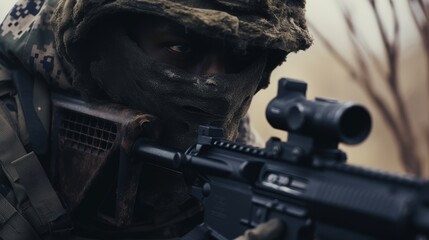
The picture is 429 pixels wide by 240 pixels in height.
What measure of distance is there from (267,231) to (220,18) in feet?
3.45

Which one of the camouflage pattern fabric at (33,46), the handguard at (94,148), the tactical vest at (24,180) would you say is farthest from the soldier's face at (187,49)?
the tactical vest at (24,180)

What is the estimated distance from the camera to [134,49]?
11.7 feet

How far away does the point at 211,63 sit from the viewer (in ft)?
11.4

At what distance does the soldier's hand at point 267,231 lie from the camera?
102 inches

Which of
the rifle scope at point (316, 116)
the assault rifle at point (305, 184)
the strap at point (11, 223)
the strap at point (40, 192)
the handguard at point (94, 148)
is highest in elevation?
the rifle scope at point (316, 116)

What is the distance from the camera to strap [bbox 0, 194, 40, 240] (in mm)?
3527

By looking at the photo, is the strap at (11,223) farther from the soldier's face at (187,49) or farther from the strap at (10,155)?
the soldier's face at (187,49)

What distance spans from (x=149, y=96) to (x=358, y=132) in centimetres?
130

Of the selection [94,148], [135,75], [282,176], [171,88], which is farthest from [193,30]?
[282,176]

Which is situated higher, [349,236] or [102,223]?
[349,236]

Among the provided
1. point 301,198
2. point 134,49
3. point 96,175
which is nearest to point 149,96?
point 134,49

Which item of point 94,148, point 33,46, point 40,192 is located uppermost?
point 33,46

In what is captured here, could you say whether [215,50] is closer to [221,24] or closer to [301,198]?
[221,24]

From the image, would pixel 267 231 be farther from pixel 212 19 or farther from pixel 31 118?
pixel 31 118
